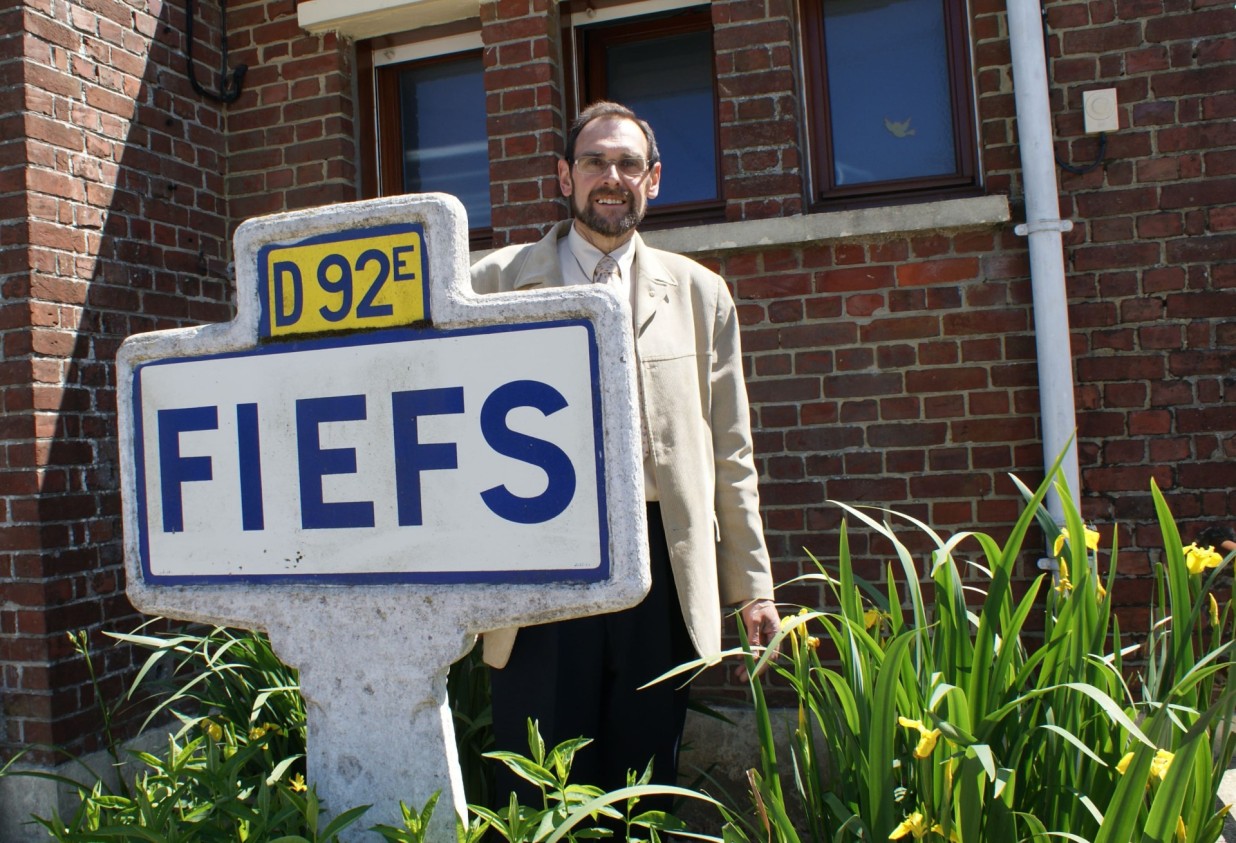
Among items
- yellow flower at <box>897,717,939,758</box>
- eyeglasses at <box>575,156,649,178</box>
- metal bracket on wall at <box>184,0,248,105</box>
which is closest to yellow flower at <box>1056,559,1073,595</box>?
yellow flower at <box>897,717,939,758</box>

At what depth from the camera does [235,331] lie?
1.57 metres

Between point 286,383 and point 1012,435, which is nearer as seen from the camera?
point 286,383

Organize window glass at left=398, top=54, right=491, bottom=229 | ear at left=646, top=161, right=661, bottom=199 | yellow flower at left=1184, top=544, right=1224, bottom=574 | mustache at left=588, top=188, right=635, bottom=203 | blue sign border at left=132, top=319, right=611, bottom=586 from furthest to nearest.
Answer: window glass at left=398, top=54, right=491, bottom=229 < ear at left=646, top=161, right=661, bottom=199 < mustache at left=588, top=188, right=635, bottom=203 < yellow flower at left=1184, top=544, right=1224, bottom=574 < blue sign border at left=132, top=319, right=611, bottom=586

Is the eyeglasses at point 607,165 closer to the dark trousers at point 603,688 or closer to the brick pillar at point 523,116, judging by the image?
the dark trousers at point 603,688

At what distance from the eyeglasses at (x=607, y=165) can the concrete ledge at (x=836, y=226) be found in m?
1.27

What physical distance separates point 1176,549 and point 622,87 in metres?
2.73

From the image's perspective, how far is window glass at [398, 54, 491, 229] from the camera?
4125 mm

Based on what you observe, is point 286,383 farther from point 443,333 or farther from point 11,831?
point 11,831

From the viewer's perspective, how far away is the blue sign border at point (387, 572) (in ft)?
4.57

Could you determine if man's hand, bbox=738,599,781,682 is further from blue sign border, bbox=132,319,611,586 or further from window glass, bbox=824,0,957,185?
window glass, bbox=824,0,957,185

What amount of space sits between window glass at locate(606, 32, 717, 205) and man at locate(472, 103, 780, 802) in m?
1.54

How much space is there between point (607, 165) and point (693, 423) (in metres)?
0.56

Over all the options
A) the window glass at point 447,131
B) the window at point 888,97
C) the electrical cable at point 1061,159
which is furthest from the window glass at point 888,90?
the window glass at point 447,131

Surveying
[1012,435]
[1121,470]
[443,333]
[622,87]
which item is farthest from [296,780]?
[622,87]
